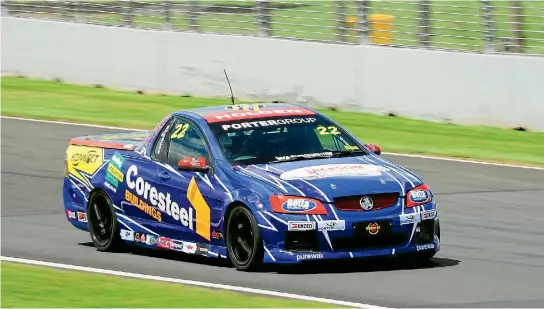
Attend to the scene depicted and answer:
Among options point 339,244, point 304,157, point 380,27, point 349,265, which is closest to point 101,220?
point 304,157

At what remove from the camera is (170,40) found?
25.9 m

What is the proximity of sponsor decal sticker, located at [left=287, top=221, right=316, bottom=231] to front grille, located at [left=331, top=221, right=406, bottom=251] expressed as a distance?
0.66 ft

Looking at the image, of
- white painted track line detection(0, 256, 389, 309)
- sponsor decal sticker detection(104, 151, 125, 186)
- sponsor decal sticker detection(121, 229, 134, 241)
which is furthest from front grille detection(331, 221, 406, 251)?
sponsor decal sticker detection(104, 151, 125, 186)

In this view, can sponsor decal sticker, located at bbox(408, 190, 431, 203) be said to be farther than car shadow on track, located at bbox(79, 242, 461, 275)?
No

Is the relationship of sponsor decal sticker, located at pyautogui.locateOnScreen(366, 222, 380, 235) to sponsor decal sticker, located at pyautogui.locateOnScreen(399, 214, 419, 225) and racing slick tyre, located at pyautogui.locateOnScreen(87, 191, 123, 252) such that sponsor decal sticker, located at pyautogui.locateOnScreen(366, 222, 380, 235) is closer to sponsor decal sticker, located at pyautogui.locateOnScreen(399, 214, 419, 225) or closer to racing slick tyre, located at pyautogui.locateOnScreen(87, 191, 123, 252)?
sponsor decal sticker, located at pyautogui.locateOnScreen(399, 214, 419, 225)

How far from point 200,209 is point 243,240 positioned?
625mm

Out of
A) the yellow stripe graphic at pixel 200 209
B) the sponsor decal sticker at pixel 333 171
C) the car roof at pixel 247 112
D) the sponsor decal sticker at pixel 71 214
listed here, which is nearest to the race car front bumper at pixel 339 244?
the sponsor decal sticker at pixel 333 171

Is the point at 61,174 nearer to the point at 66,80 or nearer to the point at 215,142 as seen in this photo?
the point at 215,142

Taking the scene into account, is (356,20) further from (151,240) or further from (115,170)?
(151,240)

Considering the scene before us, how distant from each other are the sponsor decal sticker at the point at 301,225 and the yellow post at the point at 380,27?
41.3ft

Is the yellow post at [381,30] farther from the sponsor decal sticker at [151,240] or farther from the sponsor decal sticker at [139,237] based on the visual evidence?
the sponsor decal sticker at [151,240]

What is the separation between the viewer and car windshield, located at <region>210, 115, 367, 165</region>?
11.8 m

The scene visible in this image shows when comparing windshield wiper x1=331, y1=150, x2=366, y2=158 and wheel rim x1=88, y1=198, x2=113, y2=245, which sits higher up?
windshield wiper x1=331, y1=150, x2=366, y2=158

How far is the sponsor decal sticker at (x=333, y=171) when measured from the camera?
1115 cm
